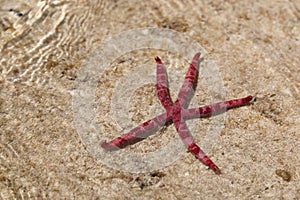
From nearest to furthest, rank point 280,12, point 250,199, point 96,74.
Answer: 1. point 250,199
2. point 96,74
3. point 280,12

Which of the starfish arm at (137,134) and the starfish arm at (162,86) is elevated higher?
the starfish arm at (162,86)

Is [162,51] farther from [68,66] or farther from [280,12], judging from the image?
[280,12]

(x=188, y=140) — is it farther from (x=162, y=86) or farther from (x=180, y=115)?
(x=162, y=86)

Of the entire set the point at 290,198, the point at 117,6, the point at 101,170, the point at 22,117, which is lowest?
the point at 290,198

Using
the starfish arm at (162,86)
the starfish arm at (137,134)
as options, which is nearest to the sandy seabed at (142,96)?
the starfish arm at (137,134)

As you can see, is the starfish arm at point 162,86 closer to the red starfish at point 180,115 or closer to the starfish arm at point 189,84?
the red starfish at point 180,115

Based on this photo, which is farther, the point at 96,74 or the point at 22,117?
the point at 96,74

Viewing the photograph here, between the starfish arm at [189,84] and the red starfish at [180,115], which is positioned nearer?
the red starfish at [180,115]

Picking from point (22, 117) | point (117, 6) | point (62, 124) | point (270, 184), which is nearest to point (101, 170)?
point (62, 124)

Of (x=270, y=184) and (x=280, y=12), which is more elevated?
(x=280, y=12)
